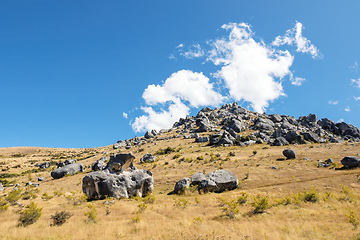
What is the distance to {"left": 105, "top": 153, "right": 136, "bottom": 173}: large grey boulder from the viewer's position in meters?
26.7

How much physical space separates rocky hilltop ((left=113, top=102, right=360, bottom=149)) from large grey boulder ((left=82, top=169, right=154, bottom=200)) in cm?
3836

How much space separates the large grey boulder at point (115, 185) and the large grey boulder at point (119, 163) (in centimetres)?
74

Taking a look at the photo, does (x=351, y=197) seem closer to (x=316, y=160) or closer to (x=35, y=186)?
(x=316, y=160)

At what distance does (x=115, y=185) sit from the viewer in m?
25.2

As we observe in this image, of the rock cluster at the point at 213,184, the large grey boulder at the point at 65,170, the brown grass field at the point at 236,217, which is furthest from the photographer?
the large grey boulder at the point at 65,170

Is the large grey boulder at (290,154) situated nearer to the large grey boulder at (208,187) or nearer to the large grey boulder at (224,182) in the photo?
the large grey boulder at (224,182)

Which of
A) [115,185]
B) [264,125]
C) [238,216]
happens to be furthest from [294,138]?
[115,185]

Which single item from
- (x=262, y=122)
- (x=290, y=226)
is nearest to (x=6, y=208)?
(x=290, y=226)

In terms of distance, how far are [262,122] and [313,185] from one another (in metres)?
70.3

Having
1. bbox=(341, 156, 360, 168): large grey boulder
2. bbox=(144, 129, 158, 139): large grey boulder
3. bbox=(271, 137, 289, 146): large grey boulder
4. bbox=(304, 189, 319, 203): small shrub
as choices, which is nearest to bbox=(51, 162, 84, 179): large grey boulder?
bbox=(304, 189, 319, 203): small shrub

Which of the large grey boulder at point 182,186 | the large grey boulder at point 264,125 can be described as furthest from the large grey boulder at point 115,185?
the large grey boulder at point 264,125

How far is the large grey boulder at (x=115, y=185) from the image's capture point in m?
24.6

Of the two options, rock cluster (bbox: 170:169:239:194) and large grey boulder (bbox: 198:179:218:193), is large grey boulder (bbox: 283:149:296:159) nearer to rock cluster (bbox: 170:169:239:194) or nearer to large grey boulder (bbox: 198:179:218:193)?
rock cluster (bbox: 170:169:239:194)

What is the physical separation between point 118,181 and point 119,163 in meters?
2.60
